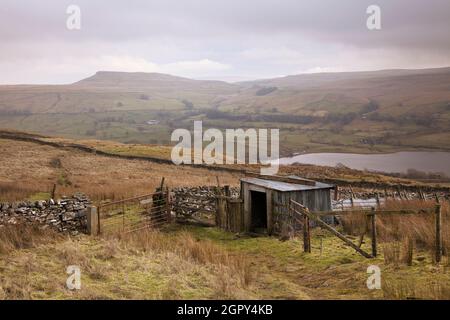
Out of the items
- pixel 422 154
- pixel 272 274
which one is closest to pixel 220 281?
pixel 272 274

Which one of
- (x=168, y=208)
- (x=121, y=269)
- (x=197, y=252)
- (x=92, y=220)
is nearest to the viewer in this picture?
(x=121, y=269)

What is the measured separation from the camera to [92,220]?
46.5ft

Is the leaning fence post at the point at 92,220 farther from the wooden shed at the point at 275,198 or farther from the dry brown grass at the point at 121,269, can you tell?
the wooden shed at the point at 275,198

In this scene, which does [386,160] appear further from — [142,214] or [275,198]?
[142,214]

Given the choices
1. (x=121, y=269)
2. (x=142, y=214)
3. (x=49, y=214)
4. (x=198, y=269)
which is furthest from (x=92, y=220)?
(x=198, y=269)

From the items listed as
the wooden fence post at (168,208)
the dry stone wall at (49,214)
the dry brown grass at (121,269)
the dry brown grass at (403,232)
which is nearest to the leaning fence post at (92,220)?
the dry stone wall at (49,214)

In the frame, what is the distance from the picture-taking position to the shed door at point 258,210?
1864 centimetres

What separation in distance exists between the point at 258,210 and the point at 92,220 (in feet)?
24.7

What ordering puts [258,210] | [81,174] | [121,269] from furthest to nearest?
1. [81,174]
2. [258,210]
3. [121,269]

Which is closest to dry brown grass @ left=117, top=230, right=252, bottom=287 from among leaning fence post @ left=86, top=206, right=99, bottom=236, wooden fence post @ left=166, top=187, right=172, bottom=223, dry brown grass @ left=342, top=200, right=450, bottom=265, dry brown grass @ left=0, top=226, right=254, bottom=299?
dry brown grass @ left=0, top=226, right=254, bottom=299

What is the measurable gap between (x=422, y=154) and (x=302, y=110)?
283 ft

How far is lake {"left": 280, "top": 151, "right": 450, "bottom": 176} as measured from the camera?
81.1m

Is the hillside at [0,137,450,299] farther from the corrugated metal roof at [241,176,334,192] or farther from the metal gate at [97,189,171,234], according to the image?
the metal gate at [97,189,171,234]
